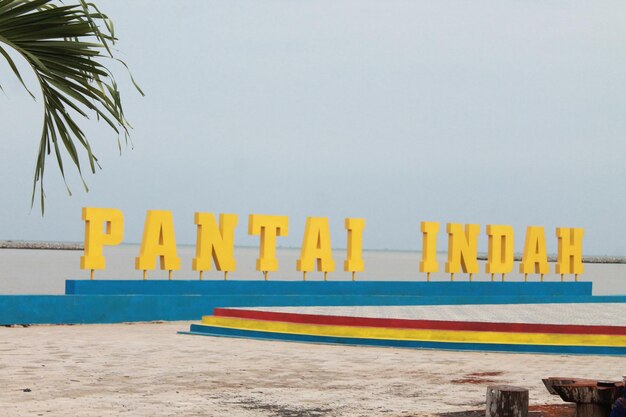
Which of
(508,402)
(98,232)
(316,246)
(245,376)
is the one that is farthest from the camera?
(316,246)

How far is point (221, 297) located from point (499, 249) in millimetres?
11304

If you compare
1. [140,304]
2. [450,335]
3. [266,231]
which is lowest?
[450,335]

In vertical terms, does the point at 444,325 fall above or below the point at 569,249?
below

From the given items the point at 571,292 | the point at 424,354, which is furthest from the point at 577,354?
the point at 571,292

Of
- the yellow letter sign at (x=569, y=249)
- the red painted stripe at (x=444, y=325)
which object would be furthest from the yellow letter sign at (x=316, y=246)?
the yellow letter sign at (x=569, y=249)

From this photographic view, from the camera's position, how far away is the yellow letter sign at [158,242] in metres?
27.3

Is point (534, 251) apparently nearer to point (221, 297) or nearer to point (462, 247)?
point (462, 247)

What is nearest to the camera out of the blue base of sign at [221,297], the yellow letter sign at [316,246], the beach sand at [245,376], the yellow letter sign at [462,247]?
the beach sand at [245,376]

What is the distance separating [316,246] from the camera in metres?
30.9

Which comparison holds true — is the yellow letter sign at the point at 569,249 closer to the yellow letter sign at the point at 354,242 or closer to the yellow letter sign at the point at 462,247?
the yellow letter sign at the point at 462,247

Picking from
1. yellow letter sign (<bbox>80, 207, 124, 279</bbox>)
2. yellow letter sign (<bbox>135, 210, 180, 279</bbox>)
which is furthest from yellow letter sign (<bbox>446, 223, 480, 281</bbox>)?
yellow letter sign (<bbox>80, 207, 124, 279</bbox>)

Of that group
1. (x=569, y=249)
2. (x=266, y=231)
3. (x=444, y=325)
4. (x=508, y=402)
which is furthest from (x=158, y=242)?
(x=508, y=402)

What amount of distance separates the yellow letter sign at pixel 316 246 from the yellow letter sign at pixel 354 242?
2.50ft

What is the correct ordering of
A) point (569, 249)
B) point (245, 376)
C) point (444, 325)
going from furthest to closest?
1. point (569, 249)
2. point (444, 325)
3. point (245, 376)
